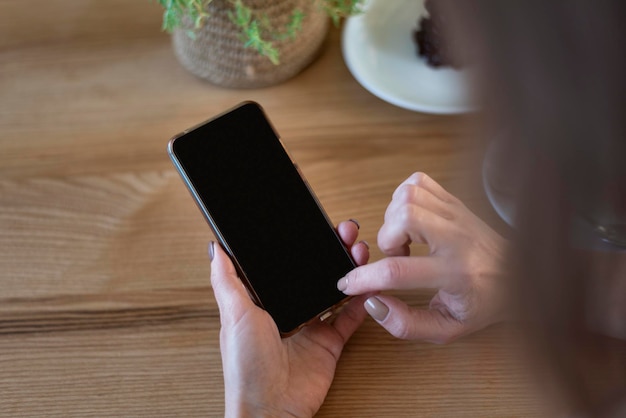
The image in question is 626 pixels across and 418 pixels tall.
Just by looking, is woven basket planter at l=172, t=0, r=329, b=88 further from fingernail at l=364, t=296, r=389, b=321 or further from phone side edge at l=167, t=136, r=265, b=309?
fingernail at l=364, t=296, r=389, b=321

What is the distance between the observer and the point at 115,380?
26.9 inches

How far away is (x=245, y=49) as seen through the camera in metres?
0.82

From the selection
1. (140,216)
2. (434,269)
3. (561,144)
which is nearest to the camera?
(561,144)

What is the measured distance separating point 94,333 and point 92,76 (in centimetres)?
37

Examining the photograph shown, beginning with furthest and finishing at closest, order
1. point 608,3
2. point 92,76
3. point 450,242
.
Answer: point 92,76, point 450,242, point 608,3

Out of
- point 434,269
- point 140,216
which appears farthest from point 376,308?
point 140,216

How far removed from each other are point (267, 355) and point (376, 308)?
12 cm

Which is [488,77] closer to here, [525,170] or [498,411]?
[525,170]

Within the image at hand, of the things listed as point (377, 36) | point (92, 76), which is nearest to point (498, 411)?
point (377, 36)

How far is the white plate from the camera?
826mm

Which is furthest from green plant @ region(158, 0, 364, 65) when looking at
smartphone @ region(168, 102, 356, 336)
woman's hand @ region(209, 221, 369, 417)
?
woman's hand @ region(209, 221, 369, 417)

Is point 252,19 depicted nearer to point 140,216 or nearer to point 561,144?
point 140,216

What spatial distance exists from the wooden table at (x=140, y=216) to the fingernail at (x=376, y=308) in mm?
54

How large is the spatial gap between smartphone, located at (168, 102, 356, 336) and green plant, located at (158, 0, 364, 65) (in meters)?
0.11
